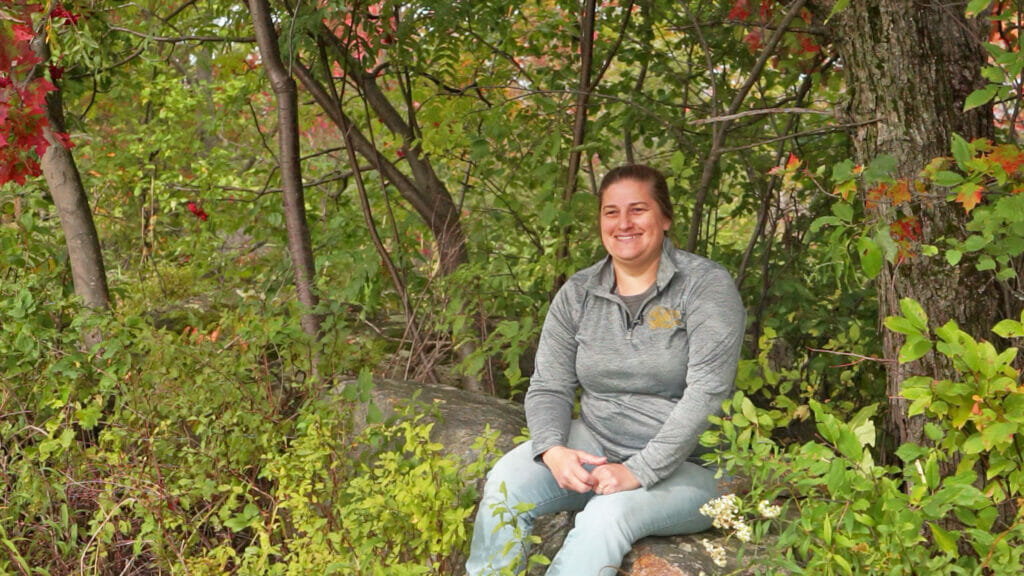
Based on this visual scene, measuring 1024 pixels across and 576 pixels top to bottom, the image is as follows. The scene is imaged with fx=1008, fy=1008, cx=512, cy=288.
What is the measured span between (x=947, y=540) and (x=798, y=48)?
2.00 m

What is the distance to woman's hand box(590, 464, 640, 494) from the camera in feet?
9.16

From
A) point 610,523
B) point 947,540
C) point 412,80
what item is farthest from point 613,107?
point 947,540

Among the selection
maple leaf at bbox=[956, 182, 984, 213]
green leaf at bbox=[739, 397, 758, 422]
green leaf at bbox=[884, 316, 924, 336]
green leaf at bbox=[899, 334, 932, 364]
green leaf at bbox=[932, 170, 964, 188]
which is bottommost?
green leaf at bbox=[739, 397, 758, 422]

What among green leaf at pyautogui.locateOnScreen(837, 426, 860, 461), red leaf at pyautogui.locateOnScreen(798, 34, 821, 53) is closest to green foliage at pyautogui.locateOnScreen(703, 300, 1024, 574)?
green leaf at pyautogui.locateOnScreen(837, 426, 860, 461)

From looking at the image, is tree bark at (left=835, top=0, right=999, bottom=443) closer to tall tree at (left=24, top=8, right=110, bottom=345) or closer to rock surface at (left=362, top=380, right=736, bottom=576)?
rock surface at (left=362, top=380, right=736, bottom=576)

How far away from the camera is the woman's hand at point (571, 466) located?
9.37ft

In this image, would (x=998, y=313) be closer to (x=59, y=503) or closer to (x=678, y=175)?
(x=678, y=175)

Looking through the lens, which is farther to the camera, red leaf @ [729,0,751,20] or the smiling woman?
red leaf @ [729,0,751,20]

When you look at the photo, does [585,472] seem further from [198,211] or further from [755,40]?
[198,211]

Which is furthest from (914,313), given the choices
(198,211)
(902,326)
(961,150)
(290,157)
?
(198,211)

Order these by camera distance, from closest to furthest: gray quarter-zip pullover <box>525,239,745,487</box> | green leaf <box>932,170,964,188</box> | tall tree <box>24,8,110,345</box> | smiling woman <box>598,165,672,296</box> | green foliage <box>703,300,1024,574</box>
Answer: green foliage <box>703,300,1024,574</box> → green leaf <box>932,170,964,188</box> → gray quarter-zip pullover <box>525,239,745,487</box> → smiling woman <box>598,165,672,296</box> → tall tree <box>24,8,110,345</box>

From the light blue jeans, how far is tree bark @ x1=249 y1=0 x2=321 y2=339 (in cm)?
147

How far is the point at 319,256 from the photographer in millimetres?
4711

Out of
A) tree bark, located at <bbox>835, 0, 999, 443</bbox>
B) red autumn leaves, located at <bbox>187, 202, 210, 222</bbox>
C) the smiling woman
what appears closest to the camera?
tree bark, located at <bbox>835, 0, 999, 443</bbox>
